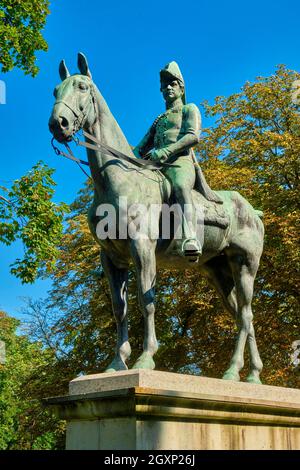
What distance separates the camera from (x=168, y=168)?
7.70 m

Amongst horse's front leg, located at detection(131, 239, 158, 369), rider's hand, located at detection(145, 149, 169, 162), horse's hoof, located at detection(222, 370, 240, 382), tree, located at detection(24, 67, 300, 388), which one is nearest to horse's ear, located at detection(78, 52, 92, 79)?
rider's hand, located at detection(145, 149, 169, 162)

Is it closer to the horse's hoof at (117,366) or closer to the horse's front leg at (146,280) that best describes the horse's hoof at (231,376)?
the horse's front leg at (146,280)

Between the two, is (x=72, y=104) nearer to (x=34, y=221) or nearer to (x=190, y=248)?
(x=190, y=248)

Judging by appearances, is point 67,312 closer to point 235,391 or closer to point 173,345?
point 173,345

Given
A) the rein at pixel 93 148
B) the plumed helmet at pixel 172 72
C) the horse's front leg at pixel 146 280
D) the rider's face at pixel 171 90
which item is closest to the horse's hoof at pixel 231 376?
the horse's front leg at pixel 146 280

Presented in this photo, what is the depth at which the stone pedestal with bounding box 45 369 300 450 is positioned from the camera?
588 centimetres

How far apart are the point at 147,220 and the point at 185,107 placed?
1801 mm

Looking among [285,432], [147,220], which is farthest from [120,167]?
[285,432]

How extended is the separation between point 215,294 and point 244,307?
1212 centimetres

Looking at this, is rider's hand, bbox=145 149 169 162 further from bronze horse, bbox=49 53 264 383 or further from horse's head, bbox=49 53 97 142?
horse's head, bbox=49 53 97 142

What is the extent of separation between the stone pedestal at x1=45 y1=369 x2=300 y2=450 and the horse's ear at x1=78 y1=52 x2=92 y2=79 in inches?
130

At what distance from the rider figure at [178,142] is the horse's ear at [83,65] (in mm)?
1229

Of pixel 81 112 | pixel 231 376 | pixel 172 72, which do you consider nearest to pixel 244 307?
pixel 231 376

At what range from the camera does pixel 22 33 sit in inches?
696
